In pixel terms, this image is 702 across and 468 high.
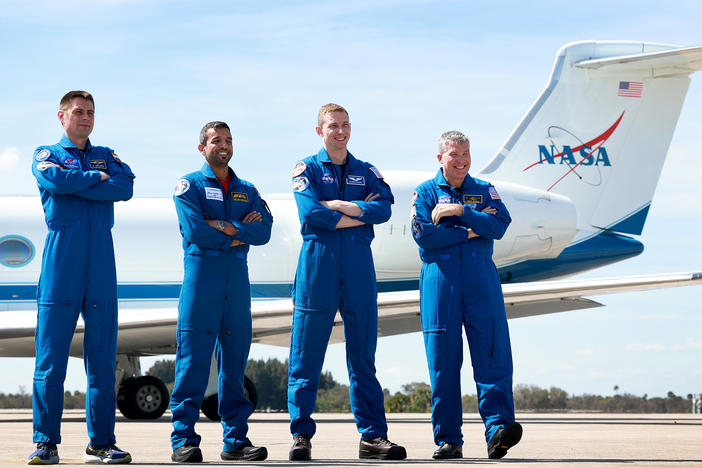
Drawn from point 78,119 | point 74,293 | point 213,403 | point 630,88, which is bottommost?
point 213,403

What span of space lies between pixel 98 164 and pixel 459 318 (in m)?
2.62

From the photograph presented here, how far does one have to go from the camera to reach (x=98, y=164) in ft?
19.8

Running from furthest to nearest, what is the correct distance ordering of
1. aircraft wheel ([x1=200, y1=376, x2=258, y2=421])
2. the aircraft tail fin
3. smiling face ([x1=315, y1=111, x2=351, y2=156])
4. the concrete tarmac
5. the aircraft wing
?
the aircraft tail fin, aircraft wheel ([x1=200, y1=376, x2=258, y2=421]), the aircraft wing, smiling face ([x1=315, y1=111, x2=351, y2=156]), the concrete tarmac

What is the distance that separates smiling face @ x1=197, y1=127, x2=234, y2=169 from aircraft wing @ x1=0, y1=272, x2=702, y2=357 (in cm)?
645

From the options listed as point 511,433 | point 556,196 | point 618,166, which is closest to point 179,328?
point 511,433

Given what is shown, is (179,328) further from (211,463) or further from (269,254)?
(269,254)

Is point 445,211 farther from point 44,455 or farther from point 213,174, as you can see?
point 44,455

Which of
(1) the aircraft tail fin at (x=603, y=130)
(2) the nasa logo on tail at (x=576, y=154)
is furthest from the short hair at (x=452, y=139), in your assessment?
(2) the nasa logo on tail at (x=576, y=154)

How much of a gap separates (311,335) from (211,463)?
3.44ft

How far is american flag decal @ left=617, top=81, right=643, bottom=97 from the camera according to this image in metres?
17.1

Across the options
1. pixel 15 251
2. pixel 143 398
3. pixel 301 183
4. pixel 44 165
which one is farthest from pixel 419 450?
pixel 15 251

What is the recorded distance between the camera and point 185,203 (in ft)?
20.0

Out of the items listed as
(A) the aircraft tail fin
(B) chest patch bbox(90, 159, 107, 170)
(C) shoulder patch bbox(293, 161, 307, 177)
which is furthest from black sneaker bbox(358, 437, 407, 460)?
(A) the aircraft tail fin

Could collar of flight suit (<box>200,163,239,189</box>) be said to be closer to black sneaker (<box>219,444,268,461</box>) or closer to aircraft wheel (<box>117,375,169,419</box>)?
black sneaker (<box>219,444,268,461</box>)
